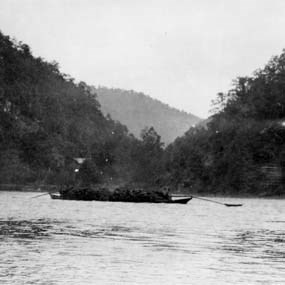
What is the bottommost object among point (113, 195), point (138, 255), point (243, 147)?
point (138, 255)

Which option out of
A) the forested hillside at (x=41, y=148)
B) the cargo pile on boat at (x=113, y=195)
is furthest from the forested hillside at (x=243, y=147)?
the cargo pile on boat at (x=113, y=195)

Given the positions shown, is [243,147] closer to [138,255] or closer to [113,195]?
[113,195]

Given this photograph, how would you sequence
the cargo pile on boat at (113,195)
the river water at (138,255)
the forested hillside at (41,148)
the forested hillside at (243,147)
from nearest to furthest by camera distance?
the river water at (138,255), the cargo pile on boat at (113,195), the forested hillside at (243,147), the forested hillside at (41,148)

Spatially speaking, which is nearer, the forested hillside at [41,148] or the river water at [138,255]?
the river water at [138,255]

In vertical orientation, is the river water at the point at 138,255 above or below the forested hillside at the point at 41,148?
below

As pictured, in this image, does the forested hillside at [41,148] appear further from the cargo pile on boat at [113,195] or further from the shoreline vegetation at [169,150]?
the cargo pile on boat at [113,195]

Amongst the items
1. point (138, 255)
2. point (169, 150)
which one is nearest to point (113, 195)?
point (169, 150)

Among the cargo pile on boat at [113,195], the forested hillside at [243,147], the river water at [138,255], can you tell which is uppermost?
the forested hillside at [243,147]
